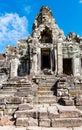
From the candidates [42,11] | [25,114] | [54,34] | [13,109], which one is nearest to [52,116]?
[25,114]

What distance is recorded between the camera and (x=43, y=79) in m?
15.8

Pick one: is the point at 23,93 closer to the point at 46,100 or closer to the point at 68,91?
the point at 46,100

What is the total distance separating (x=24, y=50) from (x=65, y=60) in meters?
5.48

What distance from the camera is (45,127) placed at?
23.4 feet

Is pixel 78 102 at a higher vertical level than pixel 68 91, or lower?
lower

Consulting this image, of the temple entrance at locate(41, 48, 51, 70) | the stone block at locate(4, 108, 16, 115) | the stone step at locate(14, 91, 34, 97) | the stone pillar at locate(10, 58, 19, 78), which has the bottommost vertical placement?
the stone block at locate(4, 108, 16, 115)

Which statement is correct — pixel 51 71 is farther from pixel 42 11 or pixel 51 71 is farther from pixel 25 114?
pixel 25 114

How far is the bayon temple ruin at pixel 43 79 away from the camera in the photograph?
25.7 feet

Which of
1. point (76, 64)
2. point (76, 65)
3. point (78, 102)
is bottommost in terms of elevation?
point (78, 102)

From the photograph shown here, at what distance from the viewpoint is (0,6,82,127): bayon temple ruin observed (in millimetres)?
7844

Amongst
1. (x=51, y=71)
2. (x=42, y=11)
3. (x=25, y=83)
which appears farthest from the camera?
(x=42, y=11)

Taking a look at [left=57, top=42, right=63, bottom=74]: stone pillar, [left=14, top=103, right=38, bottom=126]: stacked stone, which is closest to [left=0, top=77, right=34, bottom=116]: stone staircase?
[left=14, top=103, right=38, bottom=126]: stacked stone

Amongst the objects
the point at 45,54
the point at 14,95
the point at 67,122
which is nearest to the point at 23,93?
the point at 14,95

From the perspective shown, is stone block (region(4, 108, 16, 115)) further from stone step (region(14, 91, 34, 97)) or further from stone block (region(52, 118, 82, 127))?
stone block (region(52, 118, 82, 127))
